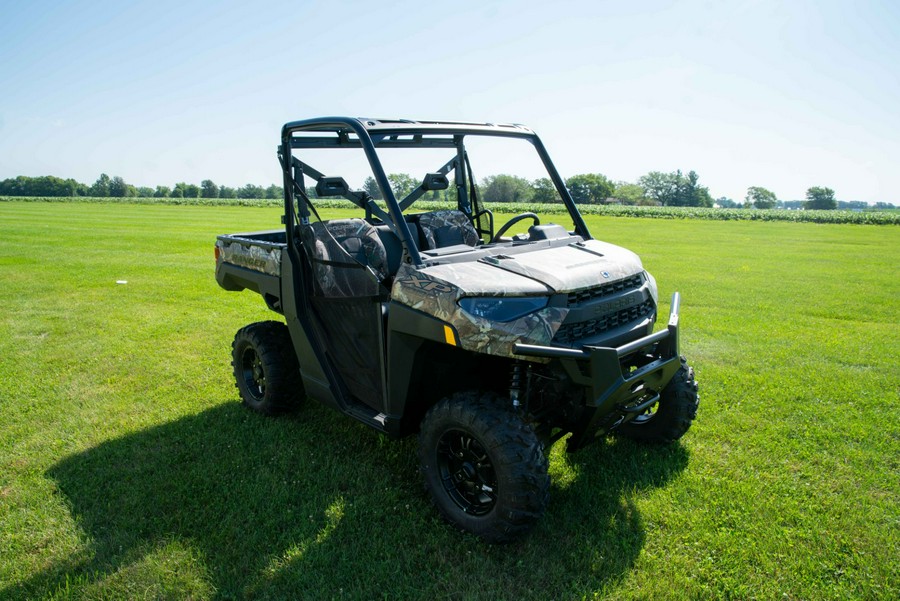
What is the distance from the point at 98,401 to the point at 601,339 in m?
4.50

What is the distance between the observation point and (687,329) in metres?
7.78

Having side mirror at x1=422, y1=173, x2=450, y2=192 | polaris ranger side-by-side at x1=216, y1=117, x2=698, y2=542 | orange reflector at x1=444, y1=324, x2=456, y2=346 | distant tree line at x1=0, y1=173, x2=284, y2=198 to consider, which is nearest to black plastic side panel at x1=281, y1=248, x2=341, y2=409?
polaris ranger side-by-side at x1=216, y1=117, x2=698, y2=542

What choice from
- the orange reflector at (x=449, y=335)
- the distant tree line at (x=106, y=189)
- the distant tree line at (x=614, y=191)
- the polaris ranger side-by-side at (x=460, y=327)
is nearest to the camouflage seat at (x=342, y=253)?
the polaris ranger side-by-side at (x=460, y=327)

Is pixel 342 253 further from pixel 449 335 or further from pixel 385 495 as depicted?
Answer: pixel 385 495

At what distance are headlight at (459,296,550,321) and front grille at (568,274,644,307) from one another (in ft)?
0.73

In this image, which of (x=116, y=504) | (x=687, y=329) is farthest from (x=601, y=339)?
(x=687, y=329)

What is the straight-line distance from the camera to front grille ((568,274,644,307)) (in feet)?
10.4

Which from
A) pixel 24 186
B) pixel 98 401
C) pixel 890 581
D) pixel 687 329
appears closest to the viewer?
pixel 890 581

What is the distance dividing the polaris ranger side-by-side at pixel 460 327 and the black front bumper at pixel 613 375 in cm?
1

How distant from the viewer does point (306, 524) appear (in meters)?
3.42

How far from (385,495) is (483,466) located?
0.77 meters

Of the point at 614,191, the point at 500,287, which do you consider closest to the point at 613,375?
the point at 500,287

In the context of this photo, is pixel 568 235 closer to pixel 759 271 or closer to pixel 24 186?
pixel 759 271

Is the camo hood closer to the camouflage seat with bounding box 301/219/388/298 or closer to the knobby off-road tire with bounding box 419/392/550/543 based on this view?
the knobby off-road tire with bounding box 419/392/550/543
